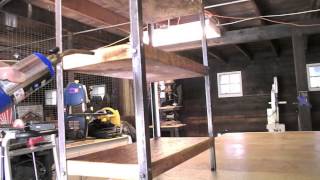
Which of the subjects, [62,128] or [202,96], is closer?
[62,128]

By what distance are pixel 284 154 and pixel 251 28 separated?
3597mm

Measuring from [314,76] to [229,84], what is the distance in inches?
76.5

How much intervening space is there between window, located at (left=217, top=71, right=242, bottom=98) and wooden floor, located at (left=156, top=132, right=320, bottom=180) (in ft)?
18.1

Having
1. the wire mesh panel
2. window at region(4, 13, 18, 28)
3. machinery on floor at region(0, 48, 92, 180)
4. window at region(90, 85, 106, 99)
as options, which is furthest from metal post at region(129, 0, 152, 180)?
window at region(90, 85, 106, 99)

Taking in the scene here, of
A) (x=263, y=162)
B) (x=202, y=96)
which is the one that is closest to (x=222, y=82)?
(x=202, y=96)

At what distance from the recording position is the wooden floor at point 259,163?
43.3 inches

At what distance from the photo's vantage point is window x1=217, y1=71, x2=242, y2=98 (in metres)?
7.34

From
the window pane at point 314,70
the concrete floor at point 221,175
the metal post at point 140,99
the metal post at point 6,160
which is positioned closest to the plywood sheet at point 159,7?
the metal post at point 140,99

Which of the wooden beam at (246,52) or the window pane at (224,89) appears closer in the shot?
the wooden beam at (246,52)

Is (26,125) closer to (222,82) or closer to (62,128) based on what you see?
(62,128)

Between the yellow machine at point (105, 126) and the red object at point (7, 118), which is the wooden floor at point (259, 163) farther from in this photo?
the red object at point (7, 118)

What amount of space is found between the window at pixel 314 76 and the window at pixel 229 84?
1572 millimetres

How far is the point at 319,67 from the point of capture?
21.7 feet

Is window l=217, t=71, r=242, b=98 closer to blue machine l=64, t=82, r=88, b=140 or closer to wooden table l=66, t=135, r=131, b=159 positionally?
wooden table l=66, t=135, r=131, b=159
